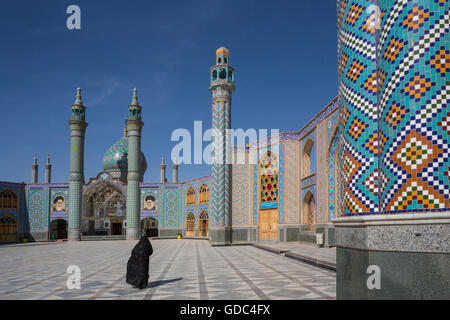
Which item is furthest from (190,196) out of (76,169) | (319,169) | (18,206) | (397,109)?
(397,109)

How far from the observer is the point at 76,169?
23.1 metres

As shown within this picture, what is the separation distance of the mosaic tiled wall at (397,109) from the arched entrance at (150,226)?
2313cm

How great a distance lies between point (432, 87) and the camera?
9.55ft

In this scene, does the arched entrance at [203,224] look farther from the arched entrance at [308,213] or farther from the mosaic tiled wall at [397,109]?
the mosaic tiled wall at [397,109]

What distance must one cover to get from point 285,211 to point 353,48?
13.6 m

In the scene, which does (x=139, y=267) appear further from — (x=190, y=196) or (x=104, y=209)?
(x=104, y=209)

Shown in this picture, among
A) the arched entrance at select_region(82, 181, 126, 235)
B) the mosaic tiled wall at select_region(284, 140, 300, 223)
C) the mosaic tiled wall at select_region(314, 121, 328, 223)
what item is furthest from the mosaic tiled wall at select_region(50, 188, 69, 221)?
the mosaic tiled wall at select_region(314, 121, 328, 223)

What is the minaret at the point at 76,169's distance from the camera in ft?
74.9

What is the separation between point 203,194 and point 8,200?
37.8 feet

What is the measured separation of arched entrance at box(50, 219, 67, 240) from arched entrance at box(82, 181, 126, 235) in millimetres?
1297

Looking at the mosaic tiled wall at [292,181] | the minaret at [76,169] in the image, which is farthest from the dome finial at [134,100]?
the mosaic tiled wall at [292,181]

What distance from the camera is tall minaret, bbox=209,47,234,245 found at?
17.0 meters
